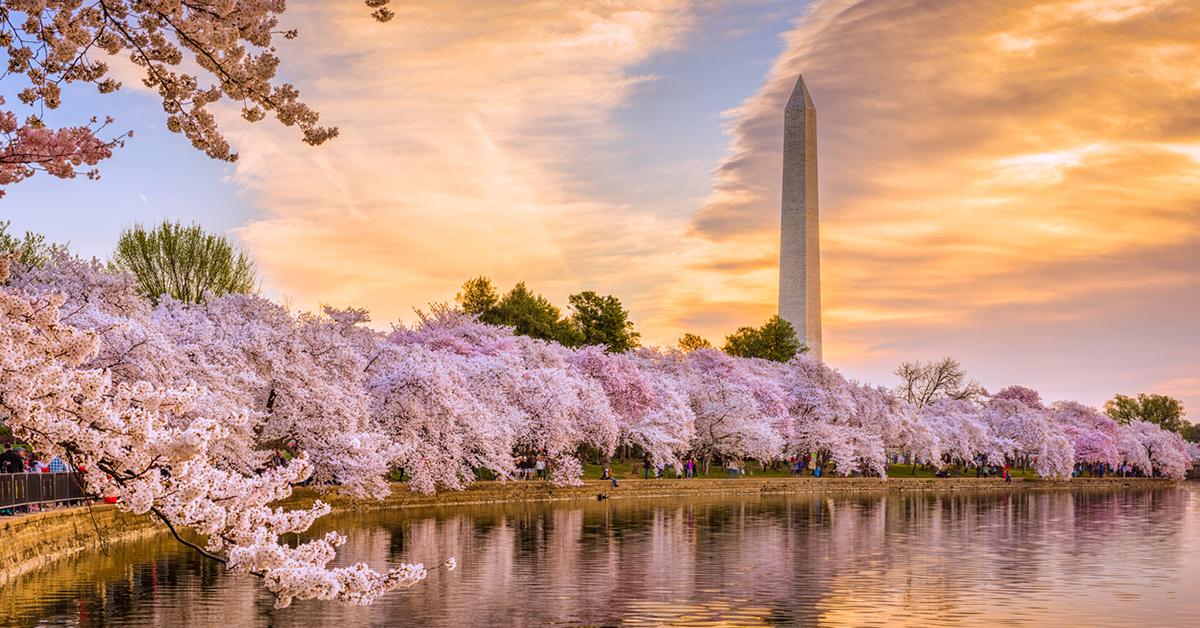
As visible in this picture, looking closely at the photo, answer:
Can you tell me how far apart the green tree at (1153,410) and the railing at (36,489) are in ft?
473

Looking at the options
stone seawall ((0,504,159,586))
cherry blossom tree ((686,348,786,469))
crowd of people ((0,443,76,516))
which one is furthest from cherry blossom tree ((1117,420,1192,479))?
crowd of people ((0,443,76,516))

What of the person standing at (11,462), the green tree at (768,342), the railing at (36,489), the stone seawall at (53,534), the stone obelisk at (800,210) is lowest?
the stone seawall at (53,534)

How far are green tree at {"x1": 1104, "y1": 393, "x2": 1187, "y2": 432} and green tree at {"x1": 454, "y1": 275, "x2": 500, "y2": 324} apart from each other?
303 ft

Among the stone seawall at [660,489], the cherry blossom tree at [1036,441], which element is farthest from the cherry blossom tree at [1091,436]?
the stone seawall at [660,489]

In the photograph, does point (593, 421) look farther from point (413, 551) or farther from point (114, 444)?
point (114, 444)

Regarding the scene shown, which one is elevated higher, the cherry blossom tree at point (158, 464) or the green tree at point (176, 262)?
the green tree at point (176, 262)

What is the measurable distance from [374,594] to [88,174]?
6.07 meters

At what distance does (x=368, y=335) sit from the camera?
164 ft

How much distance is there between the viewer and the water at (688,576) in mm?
20406

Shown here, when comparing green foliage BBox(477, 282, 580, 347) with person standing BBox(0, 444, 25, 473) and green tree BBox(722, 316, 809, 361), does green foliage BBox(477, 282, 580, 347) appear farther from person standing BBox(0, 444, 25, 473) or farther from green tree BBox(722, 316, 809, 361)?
person standing BBox(0, 444, 25, 473)

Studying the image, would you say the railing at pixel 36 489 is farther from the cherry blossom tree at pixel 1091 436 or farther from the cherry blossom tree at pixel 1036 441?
the cherry blossom tree at pixel 1091 436

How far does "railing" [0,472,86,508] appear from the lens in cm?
2434

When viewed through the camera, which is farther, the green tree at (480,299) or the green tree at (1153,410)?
the green tree at (1153,410)

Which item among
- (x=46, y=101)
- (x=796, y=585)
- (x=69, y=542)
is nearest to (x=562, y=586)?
(x=796, y=585)
